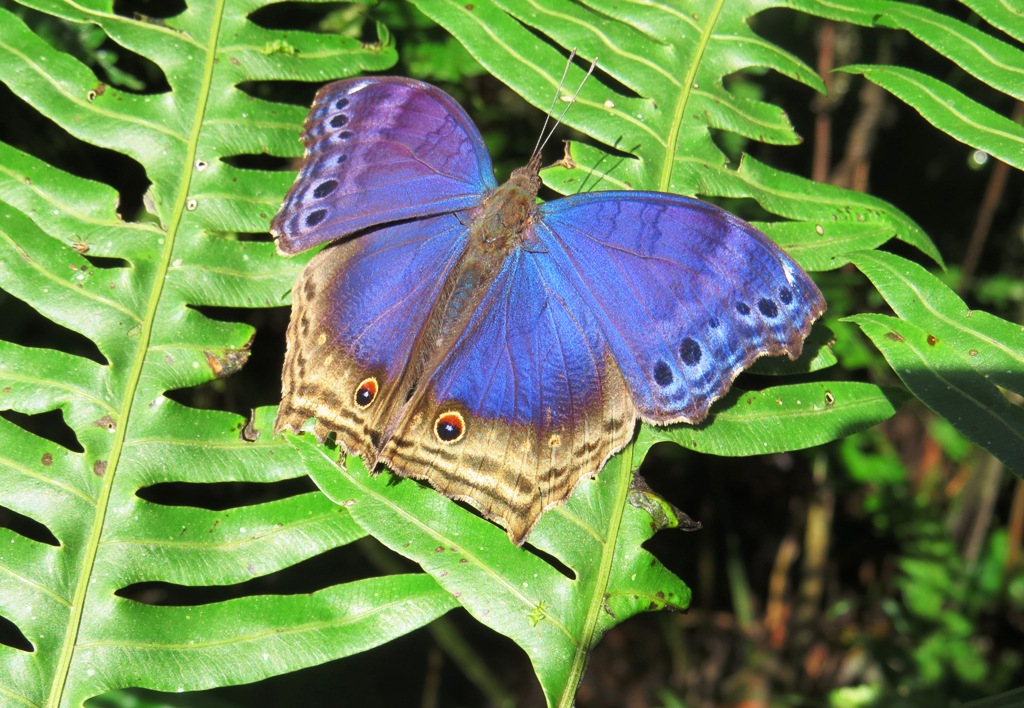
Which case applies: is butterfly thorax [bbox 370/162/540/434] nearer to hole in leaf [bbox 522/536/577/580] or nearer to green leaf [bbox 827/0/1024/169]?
hole in leaf [bbox 522/536/577/580]

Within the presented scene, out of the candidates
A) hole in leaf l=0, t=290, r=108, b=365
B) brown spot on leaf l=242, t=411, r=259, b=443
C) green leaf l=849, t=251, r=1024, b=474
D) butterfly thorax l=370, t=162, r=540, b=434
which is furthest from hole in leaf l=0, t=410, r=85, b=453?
green leaf l=849, t=251, r=1024, b=474

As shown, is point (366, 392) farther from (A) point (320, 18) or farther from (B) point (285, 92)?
(A) point (320, 18)

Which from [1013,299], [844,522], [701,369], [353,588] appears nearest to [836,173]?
[1013,299]

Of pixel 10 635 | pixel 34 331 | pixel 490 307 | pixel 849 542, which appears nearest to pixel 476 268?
pixel 490 307

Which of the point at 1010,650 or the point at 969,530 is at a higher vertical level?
the point at 969,530

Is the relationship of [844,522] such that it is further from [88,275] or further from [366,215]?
[88,275]

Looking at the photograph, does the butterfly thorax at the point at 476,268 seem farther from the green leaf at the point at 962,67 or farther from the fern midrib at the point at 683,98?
the green leaf at the point at 962,67
